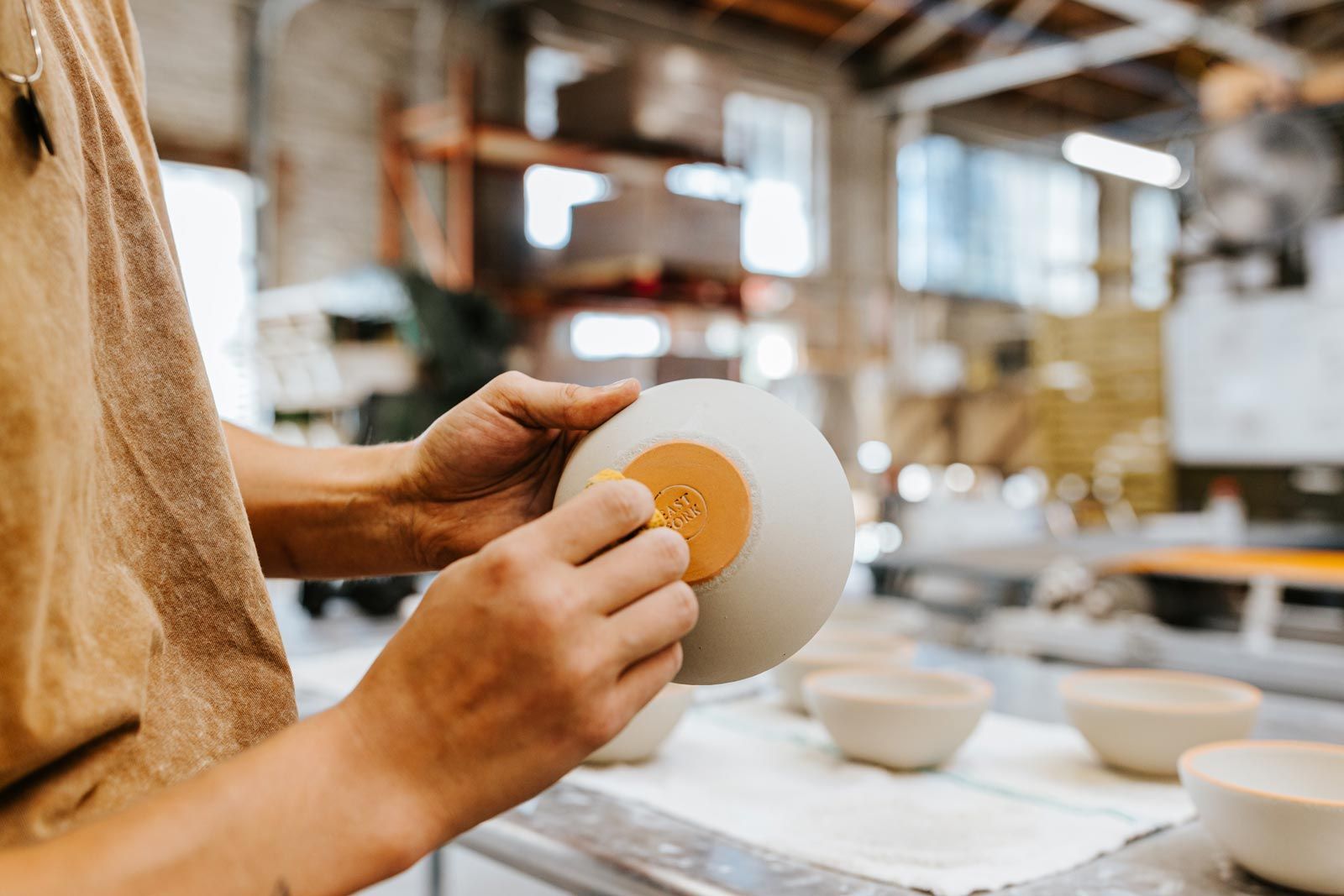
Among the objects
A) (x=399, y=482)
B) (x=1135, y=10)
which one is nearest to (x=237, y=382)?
(x=399, y=482)

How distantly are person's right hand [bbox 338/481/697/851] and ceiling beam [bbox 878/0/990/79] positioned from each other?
831cm

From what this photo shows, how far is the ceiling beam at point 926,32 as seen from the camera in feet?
26.6

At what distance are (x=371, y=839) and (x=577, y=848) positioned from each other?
0.42 metres

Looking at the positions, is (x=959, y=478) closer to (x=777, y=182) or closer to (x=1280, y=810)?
(x=777, y=182)

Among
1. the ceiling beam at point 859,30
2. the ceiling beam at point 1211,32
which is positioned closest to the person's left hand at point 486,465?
the ceiling beam at point 1211,32

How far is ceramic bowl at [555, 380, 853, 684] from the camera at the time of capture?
29.5 inches

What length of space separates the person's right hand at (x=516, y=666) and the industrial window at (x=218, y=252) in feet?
17.9

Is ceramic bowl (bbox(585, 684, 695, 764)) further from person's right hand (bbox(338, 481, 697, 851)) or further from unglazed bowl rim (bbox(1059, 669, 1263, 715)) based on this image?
person's right hand (bbox(338, 481, 697, 851))

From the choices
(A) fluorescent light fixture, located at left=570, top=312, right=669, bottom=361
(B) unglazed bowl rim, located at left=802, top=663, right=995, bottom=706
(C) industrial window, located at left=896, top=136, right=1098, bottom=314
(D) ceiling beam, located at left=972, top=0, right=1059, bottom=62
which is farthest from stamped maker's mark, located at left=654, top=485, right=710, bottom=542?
(C) industrial window, located at left=896, top=136, right=1098, bottom=314

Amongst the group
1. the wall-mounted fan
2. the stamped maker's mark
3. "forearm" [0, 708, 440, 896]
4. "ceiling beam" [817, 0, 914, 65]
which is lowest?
"forearm" [0, 708, 440, 896]

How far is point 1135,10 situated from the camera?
7336 mm

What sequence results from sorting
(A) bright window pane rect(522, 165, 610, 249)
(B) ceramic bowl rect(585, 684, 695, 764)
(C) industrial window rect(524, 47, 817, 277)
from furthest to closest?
(C) industrial window rect(524, 47, 817, 277), (A) bright window pane rect(522, 165, 610, 249), (B) ceramic bowl rect(585, 684, 695, 764)

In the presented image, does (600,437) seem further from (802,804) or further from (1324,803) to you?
(1324,803)

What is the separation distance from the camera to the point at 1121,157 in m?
8.44
